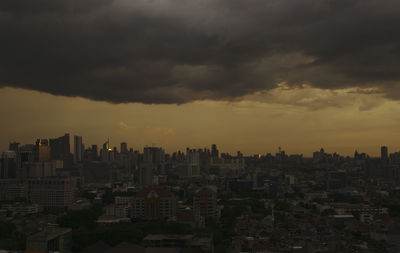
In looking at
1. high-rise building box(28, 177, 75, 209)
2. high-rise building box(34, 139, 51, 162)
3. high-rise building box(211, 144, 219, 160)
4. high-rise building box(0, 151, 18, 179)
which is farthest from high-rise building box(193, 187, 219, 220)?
high-rise building box(211, 144, 219, 160)

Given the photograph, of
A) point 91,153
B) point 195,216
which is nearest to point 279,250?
point 195,216

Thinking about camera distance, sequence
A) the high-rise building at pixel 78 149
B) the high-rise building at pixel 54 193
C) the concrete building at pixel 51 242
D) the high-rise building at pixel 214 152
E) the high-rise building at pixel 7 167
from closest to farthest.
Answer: the concrete building at pixel 51 242, the high-rise building at pixel 54 193, the high-rise building at pixel 7 167, the high-rise building at pixel 78 149, the high-rise building at pixel 214 152

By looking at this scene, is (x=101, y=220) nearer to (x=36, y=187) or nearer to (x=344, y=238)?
(x=344, y=238)

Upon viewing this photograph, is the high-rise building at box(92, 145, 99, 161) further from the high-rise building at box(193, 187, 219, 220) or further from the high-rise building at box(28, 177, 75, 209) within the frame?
the high-rise building at box(193, 187, 219, 220)

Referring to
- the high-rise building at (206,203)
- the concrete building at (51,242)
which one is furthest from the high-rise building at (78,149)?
the concrete building at (51,242)

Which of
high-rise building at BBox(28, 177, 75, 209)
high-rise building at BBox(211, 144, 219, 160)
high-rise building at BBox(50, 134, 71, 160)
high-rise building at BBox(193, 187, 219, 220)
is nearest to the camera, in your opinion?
high-rise building at BBox(193, 187, 219, 220)

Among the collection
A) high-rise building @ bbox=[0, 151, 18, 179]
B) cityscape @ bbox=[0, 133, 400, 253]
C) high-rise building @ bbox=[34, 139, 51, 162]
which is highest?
high-rise building @ bbox=[34, 139, 51, 162]

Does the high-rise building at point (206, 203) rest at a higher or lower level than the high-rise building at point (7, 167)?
lower

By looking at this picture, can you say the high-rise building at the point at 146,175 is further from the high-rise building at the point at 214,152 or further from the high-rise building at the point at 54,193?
the high-rise building at the point at 214,152
